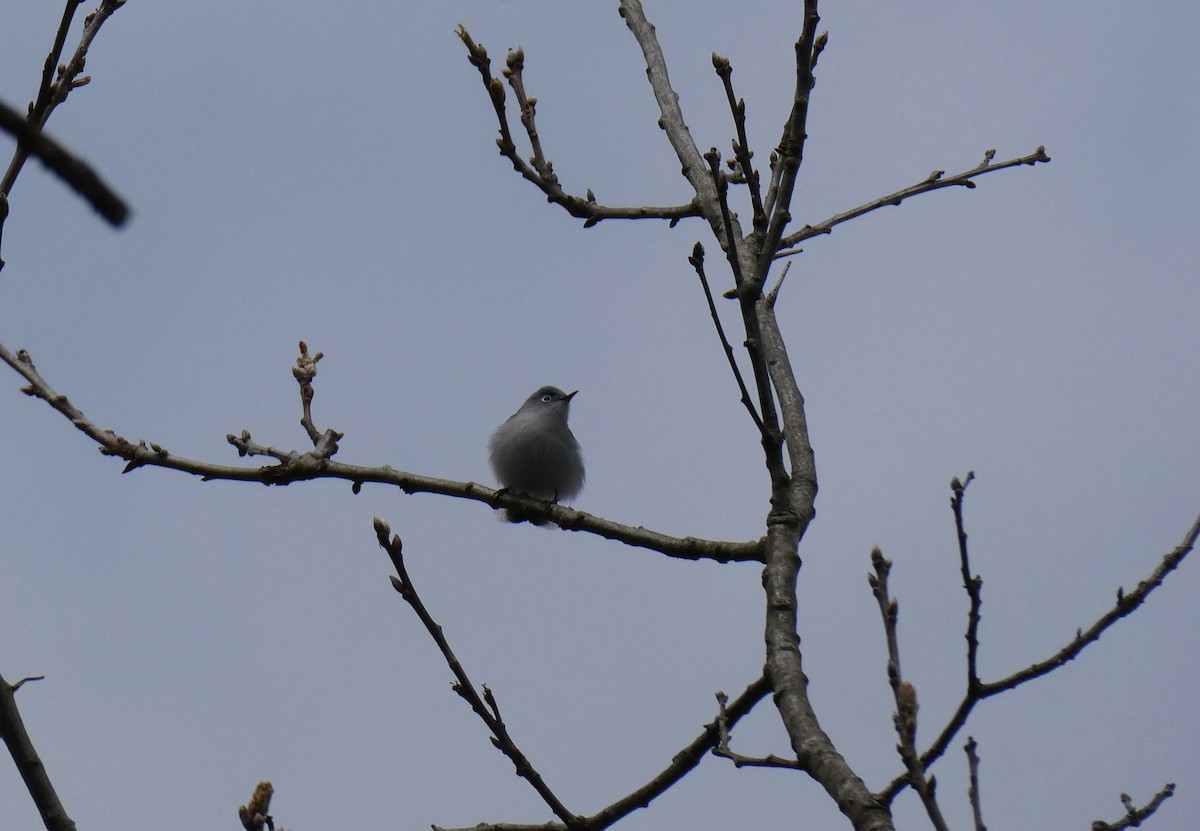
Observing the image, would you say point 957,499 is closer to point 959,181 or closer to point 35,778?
point 35,778

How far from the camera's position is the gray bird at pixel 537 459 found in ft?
30.0

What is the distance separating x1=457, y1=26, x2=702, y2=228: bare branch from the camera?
5516 mm

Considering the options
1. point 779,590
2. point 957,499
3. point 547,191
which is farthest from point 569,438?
point 957,499

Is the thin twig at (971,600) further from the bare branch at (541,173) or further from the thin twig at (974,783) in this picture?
the bare branch at (541,173)

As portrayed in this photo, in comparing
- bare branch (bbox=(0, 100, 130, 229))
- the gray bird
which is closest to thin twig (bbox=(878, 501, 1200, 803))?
bare branch (bbox=(0, 100, 130, 229))

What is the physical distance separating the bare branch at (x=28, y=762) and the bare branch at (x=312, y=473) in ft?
4.16

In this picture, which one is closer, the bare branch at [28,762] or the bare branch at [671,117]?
the bare branch at [28,762]

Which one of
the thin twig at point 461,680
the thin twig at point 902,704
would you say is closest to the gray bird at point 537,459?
the thin twig at point 461,680

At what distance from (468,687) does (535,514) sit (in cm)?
184

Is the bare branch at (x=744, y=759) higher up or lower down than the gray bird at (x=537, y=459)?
lower down

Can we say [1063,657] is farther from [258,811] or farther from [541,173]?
[541,173]

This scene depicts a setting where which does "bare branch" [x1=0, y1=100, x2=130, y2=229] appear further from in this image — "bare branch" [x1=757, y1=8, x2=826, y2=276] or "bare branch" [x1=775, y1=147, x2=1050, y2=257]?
"bare branch" [x1=775, y1=147, x2=1050, y2=257]

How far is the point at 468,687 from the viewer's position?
3699 mm

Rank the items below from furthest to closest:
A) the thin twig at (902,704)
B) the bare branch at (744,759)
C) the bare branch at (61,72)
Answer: the bare branch at (61,72) → the bare branch at (744,759) → the thin twig at (902,704)
